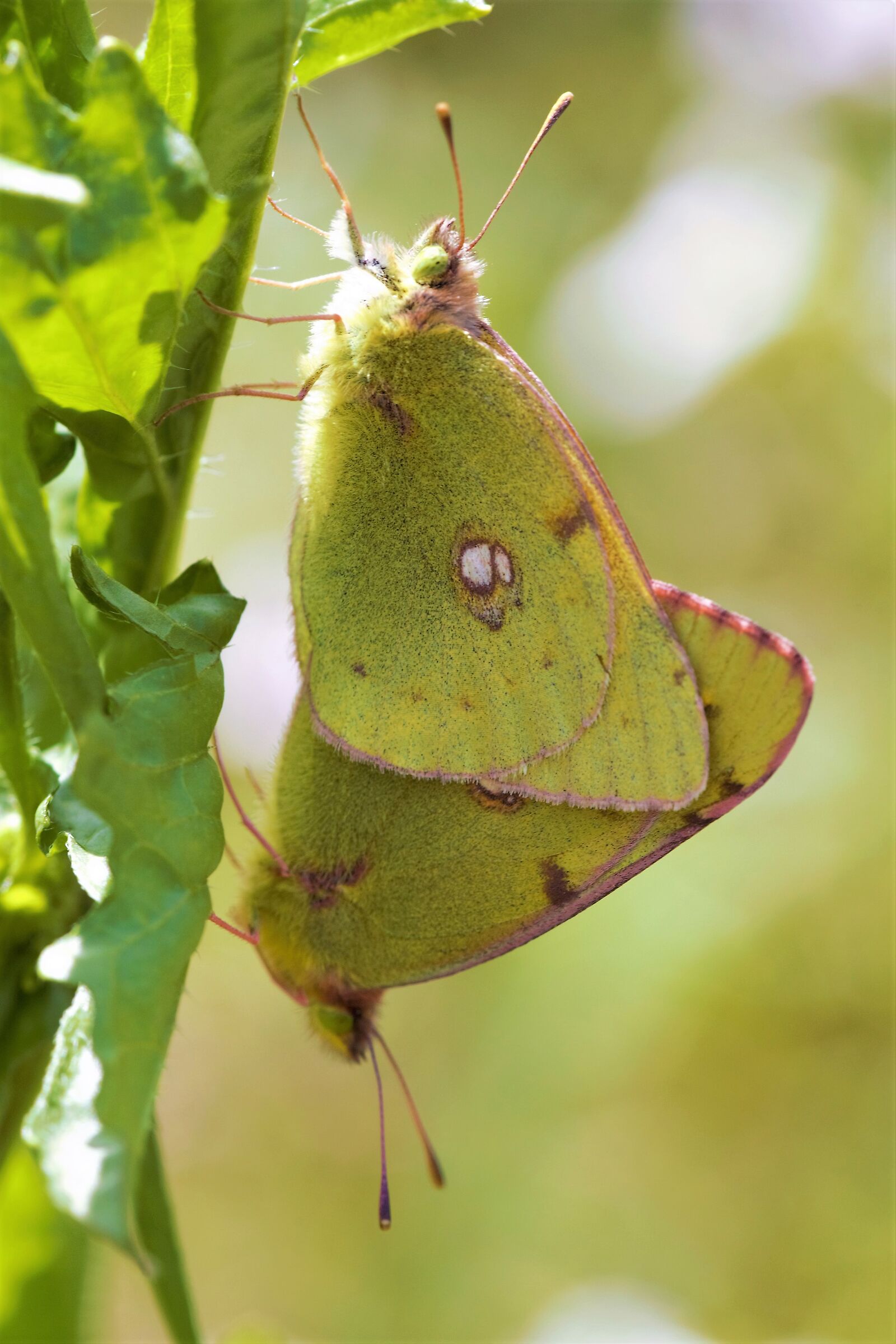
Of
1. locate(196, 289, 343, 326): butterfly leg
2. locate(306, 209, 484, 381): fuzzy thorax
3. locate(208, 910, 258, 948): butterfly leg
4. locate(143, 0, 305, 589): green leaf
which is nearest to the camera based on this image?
locate(143, 0, 305, 589): green leaf

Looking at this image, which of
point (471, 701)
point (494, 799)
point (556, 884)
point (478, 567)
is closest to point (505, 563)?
point (478, 567)

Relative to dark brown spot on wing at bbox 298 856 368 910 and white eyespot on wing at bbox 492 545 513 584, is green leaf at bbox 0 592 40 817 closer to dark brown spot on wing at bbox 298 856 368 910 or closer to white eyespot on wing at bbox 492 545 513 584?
dark brown spot on wing at bbox 298 856 368 910

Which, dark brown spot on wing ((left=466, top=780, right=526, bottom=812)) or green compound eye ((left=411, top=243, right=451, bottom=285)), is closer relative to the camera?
dark brown spot on wing ((left=466, top=780, right=526, bottom=812))

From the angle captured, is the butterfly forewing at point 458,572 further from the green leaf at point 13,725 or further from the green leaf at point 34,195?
the green leaf at point 34,195

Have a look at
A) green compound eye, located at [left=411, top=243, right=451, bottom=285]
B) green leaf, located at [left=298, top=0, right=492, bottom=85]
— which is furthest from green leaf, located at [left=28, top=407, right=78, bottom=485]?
green compound eye, located at [left=411, top=243, right=451, bottom=285]

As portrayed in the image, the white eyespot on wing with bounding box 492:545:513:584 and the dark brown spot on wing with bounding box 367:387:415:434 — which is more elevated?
the dark brown spot on wing with bounding box 367:387:415:434

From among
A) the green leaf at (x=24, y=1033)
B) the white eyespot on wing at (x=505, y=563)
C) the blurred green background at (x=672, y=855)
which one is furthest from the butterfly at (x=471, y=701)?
the blurred green background at (x=672, y=855)
